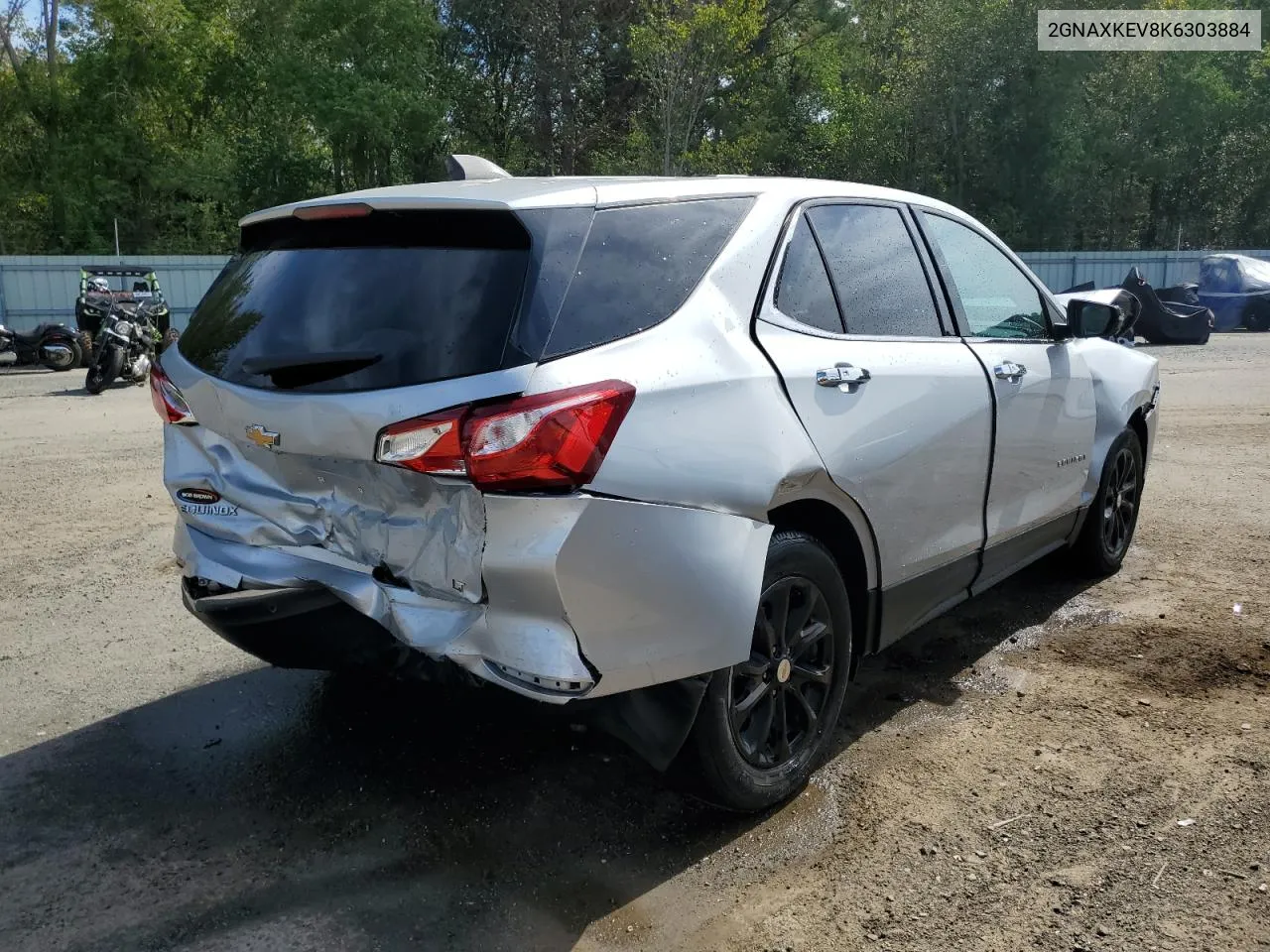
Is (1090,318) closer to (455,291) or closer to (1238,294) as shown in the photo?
(455,291)

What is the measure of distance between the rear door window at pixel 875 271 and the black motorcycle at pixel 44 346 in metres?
16.7

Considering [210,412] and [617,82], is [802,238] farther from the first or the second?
[617,82]

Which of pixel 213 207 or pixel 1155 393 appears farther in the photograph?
pixel 213 207

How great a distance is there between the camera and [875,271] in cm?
373

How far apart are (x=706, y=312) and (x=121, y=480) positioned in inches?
255

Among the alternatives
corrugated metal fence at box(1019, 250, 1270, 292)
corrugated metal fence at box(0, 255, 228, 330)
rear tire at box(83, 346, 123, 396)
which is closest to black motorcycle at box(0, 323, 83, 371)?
rear tire at box(83, 346, 123, 396)

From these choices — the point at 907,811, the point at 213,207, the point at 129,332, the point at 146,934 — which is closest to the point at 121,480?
the point at 146,934

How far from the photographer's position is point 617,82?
3334 centimetres

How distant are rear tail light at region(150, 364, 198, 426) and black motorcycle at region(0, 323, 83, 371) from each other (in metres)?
15.7

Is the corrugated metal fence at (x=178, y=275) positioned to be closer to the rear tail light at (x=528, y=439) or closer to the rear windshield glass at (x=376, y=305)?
the rear windshield glass at (x=376, y=305)

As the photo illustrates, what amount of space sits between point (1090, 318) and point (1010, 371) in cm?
103

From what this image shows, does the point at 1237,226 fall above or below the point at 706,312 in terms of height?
above

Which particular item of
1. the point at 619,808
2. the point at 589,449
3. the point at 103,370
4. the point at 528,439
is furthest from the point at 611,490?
the point at 103,370

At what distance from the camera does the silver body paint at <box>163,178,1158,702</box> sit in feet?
8.44
